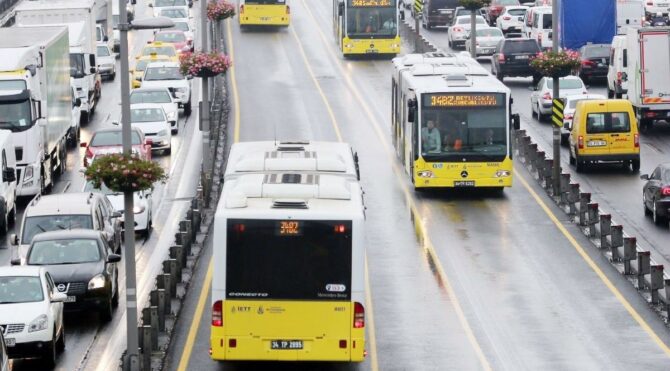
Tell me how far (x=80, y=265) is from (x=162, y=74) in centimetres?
3198

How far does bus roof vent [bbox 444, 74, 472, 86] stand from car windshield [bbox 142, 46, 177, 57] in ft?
89.4

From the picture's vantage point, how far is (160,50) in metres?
71.6

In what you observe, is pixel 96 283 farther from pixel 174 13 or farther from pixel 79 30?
pixel 174 13

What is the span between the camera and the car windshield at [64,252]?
32.2m

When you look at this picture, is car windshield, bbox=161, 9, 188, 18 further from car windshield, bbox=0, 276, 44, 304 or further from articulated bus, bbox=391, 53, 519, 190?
car windshield, bbox=0, 276, 44, 304

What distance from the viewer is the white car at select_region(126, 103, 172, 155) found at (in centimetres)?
5359

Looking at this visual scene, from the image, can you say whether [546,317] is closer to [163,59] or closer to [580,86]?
[580,86]

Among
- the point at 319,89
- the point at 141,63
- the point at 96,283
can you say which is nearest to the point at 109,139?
the point at 319,89

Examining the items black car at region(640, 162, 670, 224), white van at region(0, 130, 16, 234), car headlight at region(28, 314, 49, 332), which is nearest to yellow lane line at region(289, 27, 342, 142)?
white van at region(0, 130, 16, 234)

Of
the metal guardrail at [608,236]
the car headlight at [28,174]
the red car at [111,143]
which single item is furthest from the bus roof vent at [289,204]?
the red car at [111,143]

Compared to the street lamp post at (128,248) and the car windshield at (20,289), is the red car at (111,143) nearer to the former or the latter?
the car windshield at (20,289)

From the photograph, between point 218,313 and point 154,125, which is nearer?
point 218,313

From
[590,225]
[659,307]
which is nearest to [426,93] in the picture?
[590,225]

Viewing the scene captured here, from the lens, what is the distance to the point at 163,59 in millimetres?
68875
